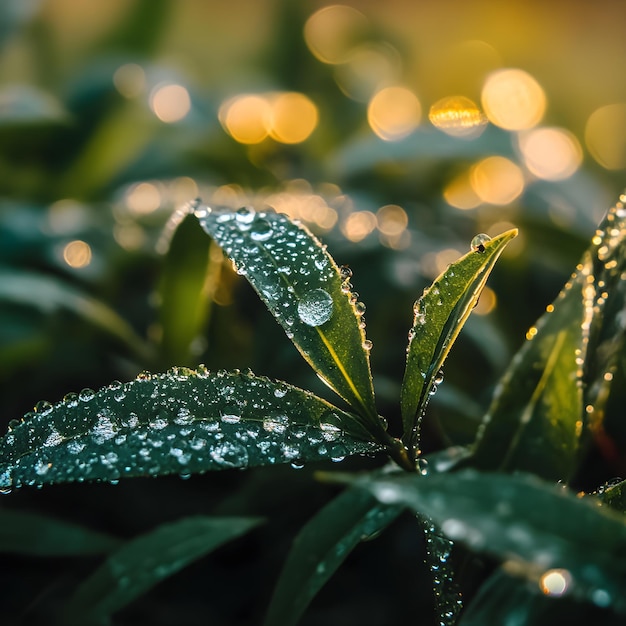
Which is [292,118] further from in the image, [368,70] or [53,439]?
[53,439]

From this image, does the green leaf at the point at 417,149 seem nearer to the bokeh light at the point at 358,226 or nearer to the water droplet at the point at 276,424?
the bokeh light at the point at 358,226

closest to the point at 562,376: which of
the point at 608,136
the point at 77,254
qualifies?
the point at 77,254

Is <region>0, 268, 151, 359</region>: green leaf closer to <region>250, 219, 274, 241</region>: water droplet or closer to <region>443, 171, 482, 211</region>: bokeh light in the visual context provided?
<region>250, 219, 274, 241</region>: water droplet

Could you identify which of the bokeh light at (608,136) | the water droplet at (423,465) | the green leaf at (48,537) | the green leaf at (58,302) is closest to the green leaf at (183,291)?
the green leaf at (58,302)

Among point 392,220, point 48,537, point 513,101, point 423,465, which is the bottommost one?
point 48,537

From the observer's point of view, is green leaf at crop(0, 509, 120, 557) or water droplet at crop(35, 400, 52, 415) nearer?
water droplet at crop(35, 400, 52, 415)

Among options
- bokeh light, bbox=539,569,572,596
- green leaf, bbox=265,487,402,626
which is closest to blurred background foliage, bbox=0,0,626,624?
green leaf, bbox=265,487,402,626
